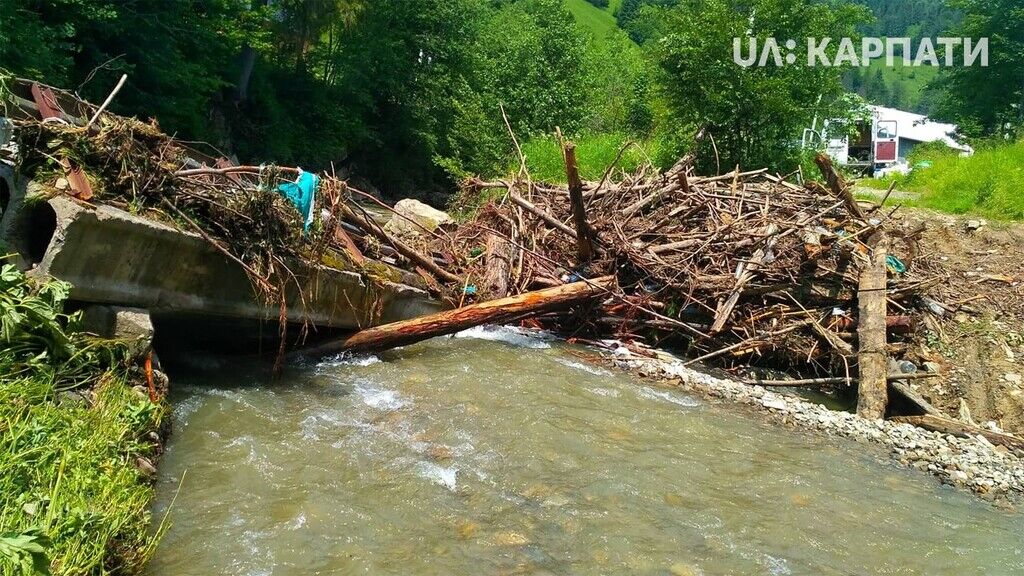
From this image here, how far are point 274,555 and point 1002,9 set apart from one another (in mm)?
36505

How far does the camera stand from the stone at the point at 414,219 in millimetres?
10609

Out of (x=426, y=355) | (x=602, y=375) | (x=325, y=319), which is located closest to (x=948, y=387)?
(x=602, y=375)

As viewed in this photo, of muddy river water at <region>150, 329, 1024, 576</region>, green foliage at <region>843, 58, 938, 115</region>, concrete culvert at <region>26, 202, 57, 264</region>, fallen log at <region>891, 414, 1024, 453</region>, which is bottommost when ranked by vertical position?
fallen log at <region>891, 414, 1024, 453</region>

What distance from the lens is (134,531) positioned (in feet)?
11.9

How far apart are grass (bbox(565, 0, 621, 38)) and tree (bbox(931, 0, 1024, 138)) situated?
220 feet

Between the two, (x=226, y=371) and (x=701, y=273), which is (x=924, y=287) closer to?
(x=701, y=273)

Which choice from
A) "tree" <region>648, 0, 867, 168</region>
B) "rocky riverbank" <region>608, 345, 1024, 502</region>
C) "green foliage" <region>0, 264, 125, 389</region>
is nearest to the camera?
"green foliage" <region>0, 264, 125, 389</region>

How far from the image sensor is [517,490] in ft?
16.3

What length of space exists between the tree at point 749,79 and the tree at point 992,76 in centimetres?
1583

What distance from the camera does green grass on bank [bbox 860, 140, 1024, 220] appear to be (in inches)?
579

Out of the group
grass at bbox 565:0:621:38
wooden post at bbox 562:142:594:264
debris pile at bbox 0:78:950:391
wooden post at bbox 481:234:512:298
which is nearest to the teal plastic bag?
debris pile at bbox 0:78:950:391

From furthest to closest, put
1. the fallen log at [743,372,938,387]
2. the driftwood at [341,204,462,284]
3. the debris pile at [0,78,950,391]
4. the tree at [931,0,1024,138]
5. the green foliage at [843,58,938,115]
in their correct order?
the green foliage at [843,58,938,115], the tree at [931,0,1024,138], the fallen log at [743,372,938,387], the driftwood at [341,204,462,284], the debris pile at [0,78,950,391]

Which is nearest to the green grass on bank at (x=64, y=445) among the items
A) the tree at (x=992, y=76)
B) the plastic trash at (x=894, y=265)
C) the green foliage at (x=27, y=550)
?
the green foliage at (x=27, y=550)

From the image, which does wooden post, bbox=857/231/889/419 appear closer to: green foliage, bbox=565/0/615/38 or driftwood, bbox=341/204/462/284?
driftwood, bbox=341/204/462/284
